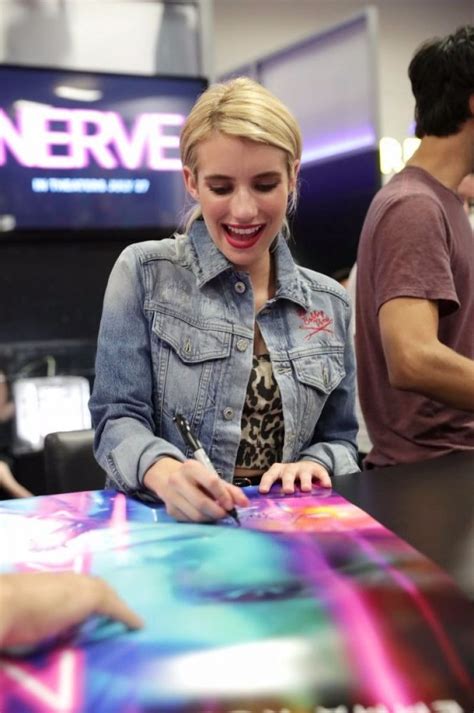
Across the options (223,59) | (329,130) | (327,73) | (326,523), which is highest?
(223,59)

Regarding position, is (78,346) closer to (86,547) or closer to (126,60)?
(126,60)

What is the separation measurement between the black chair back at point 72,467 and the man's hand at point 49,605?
908 mm

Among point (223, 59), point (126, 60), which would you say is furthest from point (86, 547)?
point (223, 59)

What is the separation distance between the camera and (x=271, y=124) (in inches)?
43.4

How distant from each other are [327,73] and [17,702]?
11.7ft

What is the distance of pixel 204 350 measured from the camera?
3.92 ft

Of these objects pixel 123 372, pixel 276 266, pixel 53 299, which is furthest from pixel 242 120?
pixel 53 299

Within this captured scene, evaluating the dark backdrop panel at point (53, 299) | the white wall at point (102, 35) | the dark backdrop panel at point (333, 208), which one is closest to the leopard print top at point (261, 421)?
the dark backdrop panel at point (53, 299)

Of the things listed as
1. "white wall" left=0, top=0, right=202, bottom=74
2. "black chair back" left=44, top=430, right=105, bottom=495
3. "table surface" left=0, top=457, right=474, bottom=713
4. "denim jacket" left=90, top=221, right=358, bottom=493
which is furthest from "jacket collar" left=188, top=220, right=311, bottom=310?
"white wall" left=0, top=0, right=202, bottom=74

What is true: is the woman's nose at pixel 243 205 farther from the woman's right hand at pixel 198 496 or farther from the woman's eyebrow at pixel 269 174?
the woman's right hand at pixel 198 496

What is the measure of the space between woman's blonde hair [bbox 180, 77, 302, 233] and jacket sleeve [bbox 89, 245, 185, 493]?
191 millimetres

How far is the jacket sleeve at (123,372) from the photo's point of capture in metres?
1.09

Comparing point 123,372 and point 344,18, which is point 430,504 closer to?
point 123,372

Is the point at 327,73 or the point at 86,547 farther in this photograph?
the point at 327,73
